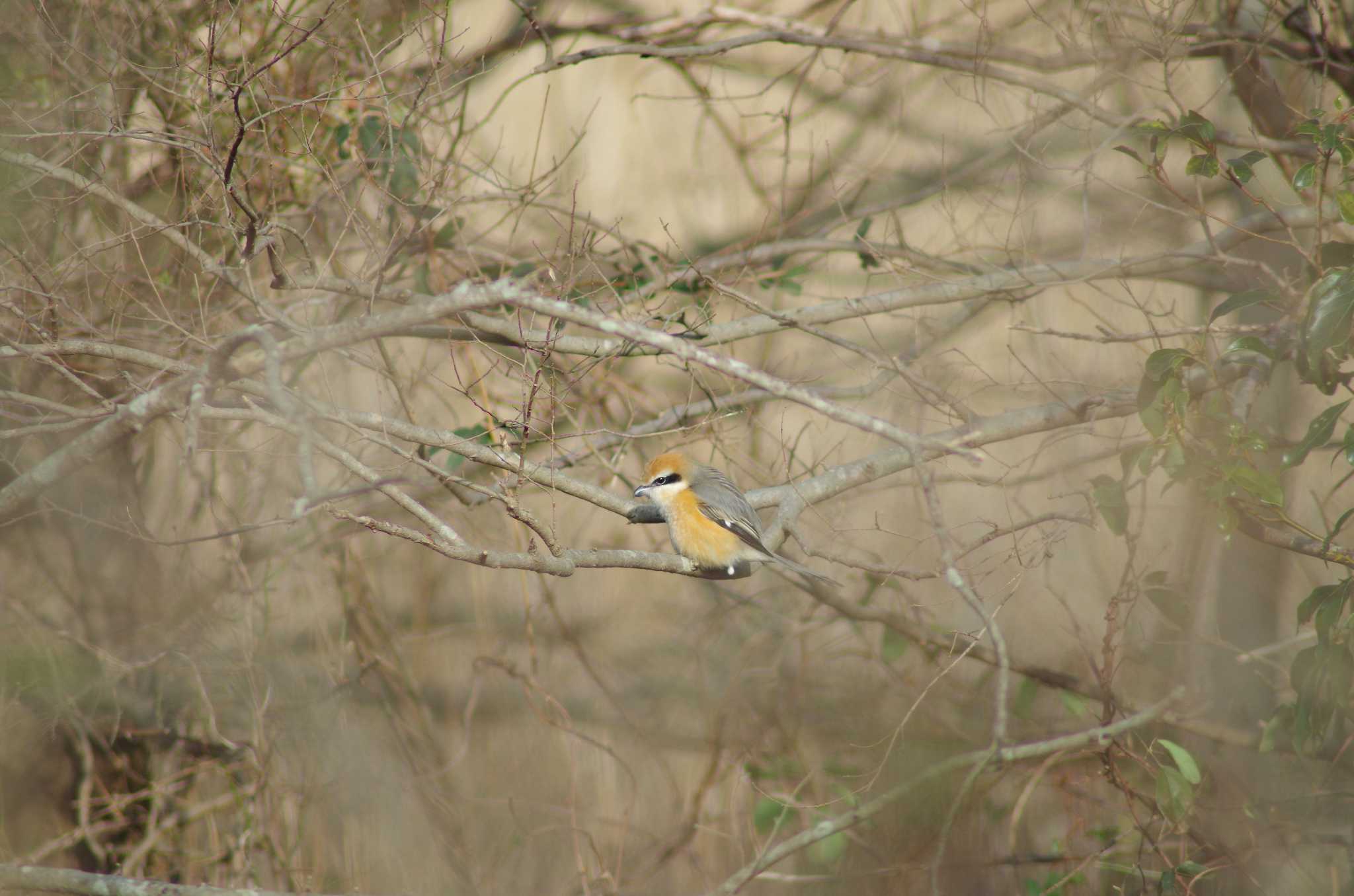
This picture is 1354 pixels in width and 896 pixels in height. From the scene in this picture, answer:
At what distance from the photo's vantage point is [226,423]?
444 cm

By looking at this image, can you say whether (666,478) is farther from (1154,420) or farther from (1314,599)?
(1314,599)

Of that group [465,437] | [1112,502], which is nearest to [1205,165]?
[1112,502]

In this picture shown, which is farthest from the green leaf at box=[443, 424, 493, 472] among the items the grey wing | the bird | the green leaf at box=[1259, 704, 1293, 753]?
the green leaf at box=[1259, 704, 1293, 753]

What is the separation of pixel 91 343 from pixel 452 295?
5.19ft

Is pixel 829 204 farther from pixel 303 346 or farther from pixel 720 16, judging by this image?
pixel 303 346

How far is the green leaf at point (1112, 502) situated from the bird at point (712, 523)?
1.03 meters

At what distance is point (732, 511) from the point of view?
3039 mm

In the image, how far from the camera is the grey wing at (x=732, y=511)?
2982 mm

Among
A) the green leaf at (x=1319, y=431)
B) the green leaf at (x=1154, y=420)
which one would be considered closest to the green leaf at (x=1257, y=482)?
the green leaf at (x=1319, y=431)

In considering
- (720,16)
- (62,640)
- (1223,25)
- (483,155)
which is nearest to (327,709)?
(62,640)

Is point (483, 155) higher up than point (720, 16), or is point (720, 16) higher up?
point (720, 16)

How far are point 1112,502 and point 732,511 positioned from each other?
4.34ft

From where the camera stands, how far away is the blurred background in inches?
147

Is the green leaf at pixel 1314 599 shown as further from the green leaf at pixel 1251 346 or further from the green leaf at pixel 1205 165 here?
the green leaf at pixel 1205 165
